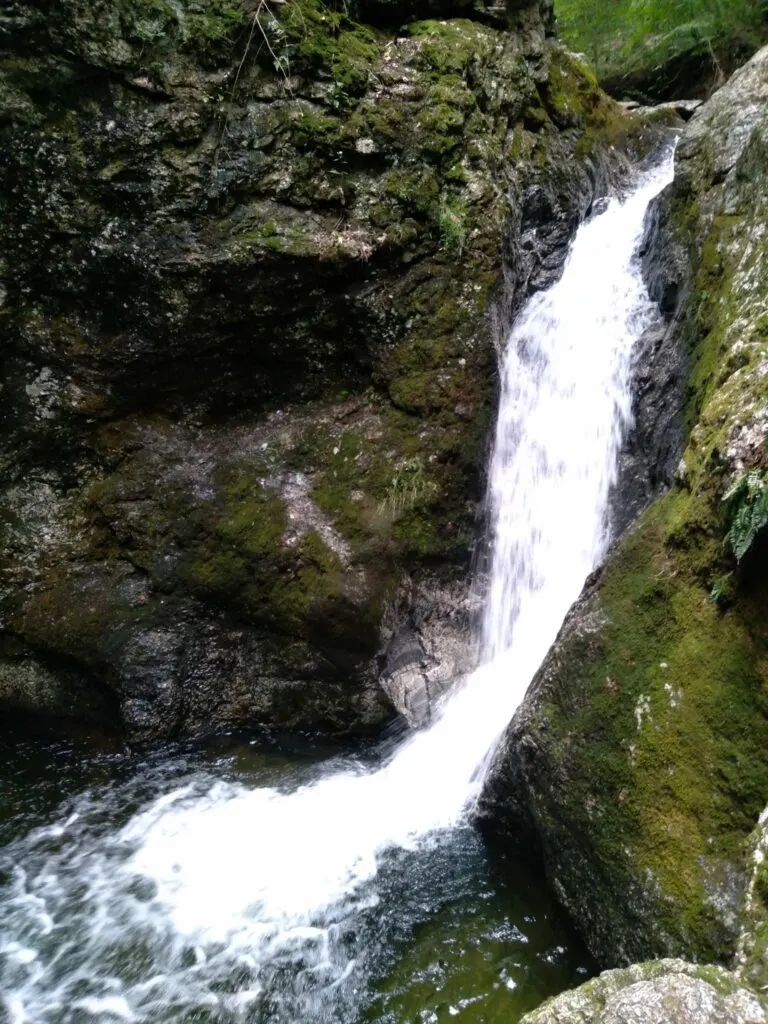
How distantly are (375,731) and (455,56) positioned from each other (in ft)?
18.7

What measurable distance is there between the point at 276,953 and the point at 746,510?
3255 millimetres

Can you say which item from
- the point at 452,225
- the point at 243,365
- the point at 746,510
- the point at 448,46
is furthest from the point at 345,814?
the point at 448,46

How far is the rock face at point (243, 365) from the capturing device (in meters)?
4.80

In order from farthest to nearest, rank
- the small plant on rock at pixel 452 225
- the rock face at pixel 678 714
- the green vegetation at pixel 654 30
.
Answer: the green vegetation at pixel 654 30 < the small plant on rock at pixel 452 225 < the rock face at pixel 678 714

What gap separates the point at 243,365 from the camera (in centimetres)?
534

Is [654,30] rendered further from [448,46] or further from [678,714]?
[678,714]

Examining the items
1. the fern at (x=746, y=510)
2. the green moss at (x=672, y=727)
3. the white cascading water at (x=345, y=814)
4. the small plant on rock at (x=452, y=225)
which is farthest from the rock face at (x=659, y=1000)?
the small plant on rock at (x=452, y=225)

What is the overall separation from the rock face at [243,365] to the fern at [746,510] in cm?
271

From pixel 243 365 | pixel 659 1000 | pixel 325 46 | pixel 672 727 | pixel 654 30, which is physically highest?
pixel 654 30

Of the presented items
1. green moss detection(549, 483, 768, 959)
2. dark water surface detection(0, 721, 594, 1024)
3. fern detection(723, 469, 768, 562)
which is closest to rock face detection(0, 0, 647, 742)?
dark water surface detection(0, 721, 594, 1024)

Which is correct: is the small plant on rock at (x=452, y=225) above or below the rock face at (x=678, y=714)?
above

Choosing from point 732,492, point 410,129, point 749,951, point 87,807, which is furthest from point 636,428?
point 87,807

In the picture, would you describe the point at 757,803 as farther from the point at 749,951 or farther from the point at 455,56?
the point at 455,56

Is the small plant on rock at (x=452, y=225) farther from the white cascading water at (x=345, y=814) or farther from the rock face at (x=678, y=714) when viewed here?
the rock face at (x=678, y=714)
